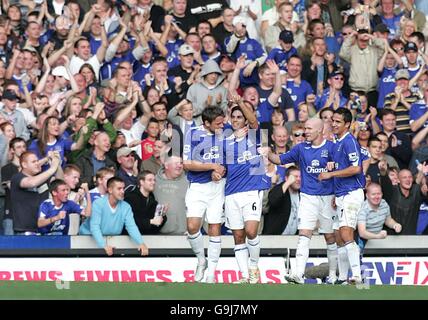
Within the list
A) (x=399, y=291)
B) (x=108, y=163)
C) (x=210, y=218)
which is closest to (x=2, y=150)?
(x=108, y=163)

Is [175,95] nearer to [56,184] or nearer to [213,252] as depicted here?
[56,184]

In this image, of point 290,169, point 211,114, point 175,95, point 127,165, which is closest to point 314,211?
point 211,114

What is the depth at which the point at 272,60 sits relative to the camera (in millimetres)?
24047

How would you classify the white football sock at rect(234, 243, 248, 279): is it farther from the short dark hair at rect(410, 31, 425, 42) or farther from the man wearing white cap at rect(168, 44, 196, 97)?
the short dark hair at rect(410, 31, 425, 42)

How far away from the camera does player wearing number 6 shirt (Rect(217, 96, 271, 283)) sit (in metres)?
19.5

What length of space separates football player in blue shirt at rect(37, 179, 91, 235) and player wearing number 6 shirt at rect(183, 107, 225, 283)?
212cm

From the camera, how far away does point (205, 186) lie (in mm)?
19828

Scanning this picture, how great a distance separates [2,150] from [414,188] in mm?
5977

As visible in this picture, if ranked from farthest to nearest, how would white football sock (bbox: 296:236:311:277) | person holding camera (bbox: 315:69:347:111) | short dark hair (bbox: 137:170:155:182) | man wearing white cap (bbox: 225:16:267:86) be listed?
man wearing white cap (bbox: 225:16:267:86)
person holding camera (bbox: 315:69:347:111)
short dark hair (bbox: 137:170:155:182)
white football sock (bbox: 296:236:311:277)

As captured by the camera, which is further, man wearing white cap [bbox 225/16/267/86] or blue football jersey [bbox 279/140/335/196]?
man wearing white cap [bbox 225/16/267/86]

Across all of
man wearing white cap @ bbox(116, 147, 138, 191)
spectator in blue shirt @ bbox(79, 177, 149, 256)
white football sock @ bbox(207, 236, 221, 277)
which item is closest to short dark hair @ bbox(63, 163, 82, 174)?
man wearing white cap @ bbox(116, 147, 138, 191)

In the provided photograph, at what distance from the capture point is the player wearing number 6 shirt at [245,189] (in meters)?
19.5
